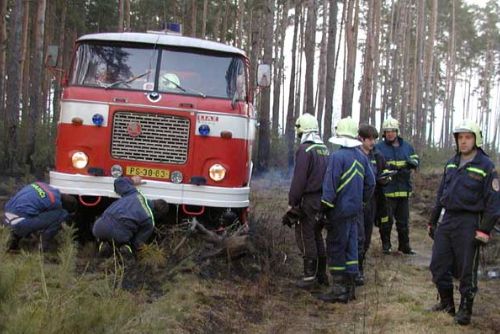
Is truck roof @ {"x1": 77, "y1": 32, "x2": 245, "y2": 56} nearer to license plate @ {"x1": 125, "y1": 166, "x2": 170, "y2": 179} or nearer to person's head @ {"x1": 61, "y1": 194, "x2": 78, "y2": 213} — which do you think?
license plate @ {"x1": 125, "y1": 166, "x2": 170, "y2": 179}

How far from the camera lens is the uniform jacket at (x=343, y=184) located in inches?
254

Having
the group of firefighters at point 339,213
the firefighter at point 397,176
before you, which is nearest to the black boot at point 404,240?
the firefighter at point 397,176

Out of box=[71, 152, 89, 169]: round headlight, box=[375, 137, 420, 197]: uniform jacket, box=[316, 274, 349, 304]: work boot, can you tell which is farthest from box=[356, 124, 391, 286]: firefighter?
box=[71, 152, 89, 169]: round headlight

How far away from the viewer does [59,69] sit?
7945 mm

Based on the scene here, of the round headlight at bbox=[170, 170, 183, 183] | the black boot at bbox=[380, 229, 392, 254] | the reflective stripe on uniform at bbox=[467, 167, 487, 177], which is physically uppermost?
the reflective stripe on uniform at bbox=[467, 167, 487, 177]

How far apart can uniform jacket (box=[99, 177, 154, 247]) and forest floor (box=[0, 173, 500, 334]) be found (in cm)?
37

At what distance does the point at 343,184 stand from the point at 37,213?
363 cm

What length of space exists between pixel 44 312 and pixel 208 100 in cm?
457

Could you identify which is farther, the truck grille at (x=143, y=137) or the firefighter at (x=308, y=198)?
the truck grille at (x=143, y=137)

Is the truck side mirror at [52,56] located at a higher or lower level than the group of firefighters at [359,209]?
higher

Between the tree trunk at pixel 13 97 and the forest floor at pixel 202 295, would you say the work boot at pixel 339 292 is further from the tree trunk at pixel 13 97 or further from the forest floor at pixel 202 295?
the tree trunk at pixel 13 97

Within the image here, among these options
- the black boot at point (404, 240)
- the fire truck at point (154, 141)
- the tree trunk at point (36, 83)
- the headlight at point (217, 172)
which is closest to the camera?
the fire truck at point (154, 141)

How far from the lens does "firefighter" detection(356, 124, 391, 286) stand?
757 centimetres

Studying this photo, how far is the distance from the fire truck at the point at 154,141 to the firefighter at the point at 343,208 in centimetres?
128
